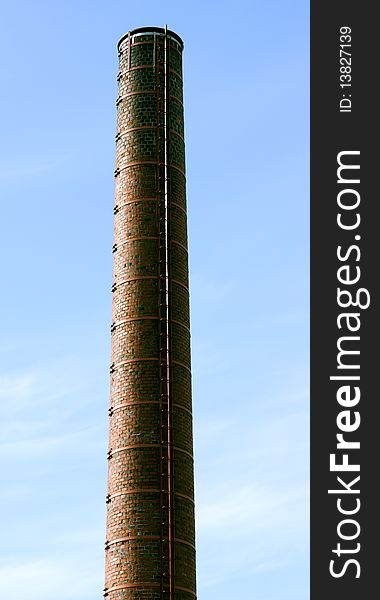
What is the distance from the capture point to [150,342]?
28062 millimetres

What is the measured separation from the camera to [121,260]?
2920cm

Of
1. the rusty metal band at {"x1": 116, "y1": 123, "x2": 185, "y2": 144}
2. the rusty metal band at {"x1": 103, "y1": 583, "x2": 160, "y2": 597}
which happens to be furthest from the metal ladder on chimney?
the rusty metal band at {"x1": 116, "y1": 123, "x2": 185, "y2": 144}

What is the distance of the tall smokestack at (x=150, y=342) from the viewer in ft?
87.1

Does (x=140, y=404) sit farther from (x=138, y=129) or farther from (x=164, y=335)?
(x=138, y=129)

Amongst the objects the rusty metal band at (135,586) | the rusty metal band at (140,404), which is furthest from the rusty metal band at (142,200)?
the rusty metal band at (135,586)

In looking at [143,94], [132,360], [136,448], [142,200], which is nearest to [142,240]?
[142,200]

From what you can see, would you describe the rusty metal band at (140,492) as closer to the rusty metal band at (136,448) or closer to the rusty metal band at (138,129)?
the rusty metal band at (136,448)

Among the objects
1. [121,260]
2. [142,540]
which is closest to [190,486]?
[142,540]

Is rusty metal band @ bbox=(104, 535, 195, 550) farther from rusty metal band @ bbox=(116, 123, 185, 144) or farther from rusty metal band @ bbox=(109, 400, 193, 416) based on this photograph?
rusty metal band @ bbox=(116, 123, 185, 144)

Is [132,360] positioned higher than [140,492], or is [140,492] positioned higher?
[132,360]

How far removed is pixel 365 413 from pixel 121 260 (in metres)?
9.71

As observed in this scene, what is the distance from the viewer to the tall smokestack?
26547 millimetres

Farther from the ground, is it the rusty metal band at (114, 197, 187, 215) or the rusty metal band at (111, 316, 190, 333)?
the rusty metal band at (114, 197, 187, 215)

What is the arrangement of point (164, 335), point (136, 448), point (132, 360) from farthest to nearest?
point (164, 335) < point (132, 360) < point (136, 448)
